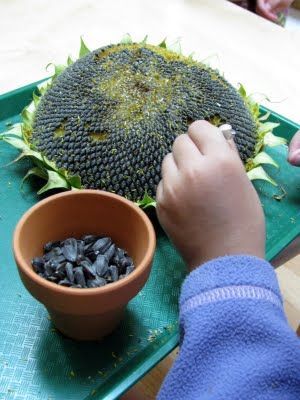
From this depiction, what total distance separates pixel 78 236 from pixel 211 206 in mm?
145

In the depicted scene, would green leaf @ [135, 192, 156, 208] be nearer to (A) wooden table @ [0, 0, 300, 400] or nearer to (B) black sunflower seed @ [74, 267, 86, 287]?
(B) black sunflower seed @ [74, 267, 86, 287]

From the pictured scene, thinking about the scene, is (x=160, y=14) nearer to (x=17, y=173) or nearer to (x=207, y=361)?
(x=17, y=173)

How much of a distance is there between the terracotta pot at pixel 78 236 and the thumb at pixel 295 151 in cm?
28

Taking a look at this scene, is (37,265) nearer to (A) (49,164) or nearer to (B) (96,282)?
(B) (96,282)

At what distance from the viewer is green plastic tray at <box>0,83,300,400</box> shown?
1.45ft

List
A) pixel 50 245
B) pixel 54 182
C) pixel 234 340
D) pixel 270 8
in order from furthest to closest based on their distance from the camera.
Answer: pixel 270 8, pixel 54 182, pixel 50 245, pixel 234 340

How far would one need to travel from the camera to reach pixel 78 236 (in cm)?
52

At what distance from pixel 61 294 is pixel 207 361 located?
0.12m

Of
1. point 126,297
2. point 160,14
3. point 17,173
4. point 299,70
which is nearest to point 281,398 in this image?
point 126,297

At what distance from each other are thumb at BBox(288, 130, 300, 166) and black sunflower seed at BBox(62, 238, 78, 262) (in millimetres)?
321

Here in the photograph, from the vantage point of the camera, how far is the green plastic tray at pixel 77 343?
44 cm

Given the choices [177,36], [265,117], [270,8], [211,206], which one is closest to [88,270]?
[211,206]

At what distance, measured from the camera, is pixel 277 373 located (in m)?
0.38

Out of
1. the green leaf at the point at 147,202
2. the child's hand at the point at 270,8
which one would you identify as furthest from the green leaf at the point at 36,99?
the child's hand at the point at 270,8
